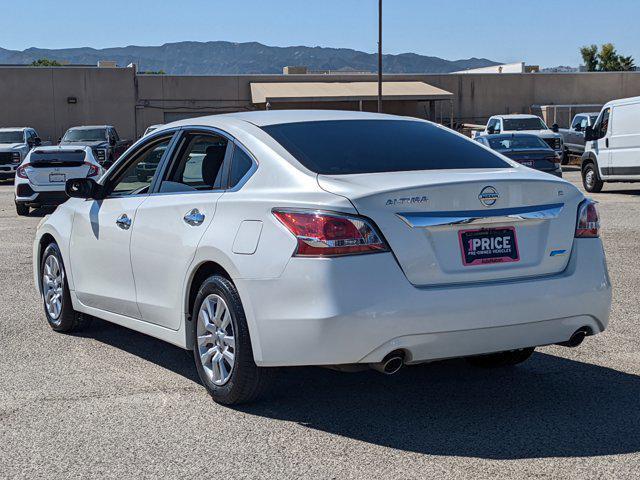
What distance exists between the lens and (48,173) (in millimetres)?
19875

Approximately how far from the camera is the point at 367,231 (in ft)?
16.7

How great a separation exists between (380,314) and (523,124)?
3058 cm

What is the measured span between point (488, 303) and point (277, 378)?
1.69m

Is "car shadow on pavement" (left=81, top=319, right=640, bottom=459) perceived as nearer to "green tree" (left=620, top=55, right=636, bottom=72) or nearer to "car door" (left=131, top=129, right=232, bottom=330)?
"car door" (left=131, top=129, right=232, bottom=330)

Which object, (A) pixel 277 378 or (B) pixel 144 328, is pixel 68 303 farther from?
(A) pixel 277 378

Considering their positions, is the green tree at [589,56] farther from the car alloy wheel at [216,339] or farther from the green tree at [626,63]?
the car alloy wheel at [216,339]

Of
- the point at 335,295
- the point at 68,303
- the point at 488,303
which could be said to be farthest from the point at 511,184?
the point at 68,303

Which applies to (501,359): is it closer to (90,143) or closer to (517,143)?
(517,143)

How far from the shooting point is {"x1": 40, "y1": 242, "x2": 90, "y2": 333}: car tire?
7.75 metres

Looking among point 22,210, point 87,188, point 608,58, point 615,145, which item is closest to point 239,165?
point 87,188

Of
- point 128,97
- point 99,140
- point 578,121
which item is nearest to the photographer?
point 99,140

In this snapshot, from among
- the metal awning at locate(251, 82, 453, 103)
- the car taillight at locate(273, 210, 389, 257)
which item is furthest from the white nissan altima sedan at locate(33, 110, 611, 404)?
the metal awning at locate(251, 82, 453, 103)

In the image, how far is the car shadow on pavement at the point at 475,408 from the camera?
4996mm

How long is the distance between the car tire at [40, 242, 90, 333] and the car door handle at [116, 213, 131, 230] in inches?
44.7
